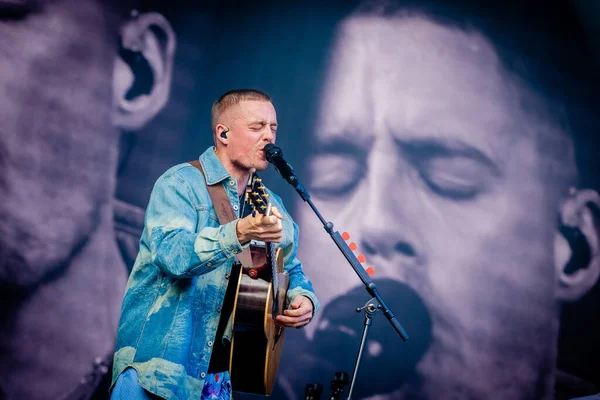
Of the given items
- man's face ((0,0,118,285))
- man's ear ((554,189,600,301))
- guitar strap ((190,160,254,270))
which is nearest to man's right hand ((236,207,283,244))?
guitar strap ((190,160,254,270))

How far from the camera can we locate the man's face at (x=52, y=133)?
370 cm

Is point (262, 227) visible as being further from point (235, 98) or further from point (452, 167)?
point (452, 167)

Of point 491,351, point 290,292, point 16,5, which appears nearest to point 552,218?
point 491,351

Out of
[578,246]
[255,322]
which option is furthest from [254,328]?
[578,246]

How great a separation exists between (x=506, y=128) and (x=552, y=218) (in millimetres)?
819

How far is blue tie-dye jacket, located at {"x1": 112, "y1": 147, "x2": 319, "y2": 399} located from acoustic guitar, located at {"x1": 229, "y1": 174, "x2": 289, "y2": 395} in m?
0.09

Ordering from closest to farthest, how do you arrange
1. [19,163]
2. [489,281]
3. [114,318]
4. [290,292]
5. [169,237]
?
1. [169,237]
2. [290,292]
3. [19,163]
4. [114,318]
5. [489,281]

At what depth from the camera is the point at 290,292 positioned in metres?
Answer: 2.85

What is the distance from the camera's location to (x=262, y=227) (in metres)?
1.91

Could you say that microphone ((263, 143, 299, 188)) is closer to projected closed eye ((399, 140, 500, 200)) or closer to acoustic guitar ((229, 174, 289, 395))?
acoustic guitar ((229, 174, 289, 395))

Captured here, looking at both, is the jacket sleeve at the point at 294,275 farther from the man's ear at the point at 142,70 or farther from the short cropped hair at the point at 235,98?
the man's ear at the point at 142,70

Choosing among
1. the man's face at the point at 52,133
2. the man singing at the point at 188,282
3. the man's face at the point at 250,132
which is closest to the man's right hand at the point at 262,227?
the man singing at the point at 188,282

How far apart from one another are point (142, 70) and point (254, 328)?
9.01ft

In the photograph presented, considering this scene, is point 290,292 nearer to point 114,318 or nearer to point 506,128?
point 114,318
